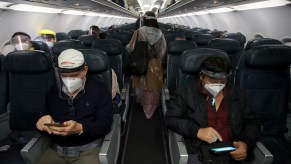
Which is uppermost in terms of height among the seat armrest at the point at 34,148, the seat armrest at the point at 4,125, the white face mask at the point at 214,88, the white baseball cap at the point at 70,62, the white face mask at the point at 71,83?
the white baseball cap at the point at 70,62

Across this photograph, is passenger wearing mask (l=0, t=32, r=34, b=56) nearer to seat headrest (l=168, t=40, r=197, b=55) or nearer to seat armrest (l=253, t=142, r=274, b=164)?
seat headrest (l=168, t=40, r=197, b=55)

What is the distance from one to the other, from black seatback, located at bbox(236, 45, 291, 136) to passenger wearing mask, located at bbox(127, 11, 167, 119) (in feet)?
5.82

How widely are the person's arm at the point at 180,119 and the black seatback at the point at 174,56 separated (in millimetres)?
1669

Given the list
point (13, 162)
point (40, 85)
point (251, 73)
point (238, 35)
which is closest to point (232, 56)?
point (251, 73)

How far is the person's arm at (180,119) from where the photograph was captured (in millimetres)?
2111

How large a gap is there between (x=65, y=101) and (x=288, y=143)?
6.93 feet

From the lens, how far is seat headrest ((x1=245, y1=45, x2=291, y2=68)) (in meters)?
2.56

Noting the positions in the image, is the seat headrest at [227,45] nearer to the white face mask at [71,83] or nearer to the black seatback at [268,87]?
the black seatback at [268,87]

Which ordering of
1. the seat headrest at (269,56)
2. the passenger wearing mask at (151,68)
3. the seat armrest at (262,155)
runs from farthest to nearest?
the passenger wearing mask at (151,68)
the seat headrest at (269,56)
the seat armrest at (262,155)

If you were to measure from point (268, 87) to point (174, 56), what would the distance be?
158 cm

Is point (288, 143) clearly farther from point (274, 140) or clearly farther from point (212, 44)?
point (212, 44)

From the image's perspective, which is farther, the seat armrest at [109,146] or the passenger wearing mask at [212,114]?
the passenger wearing mask at [212,114]

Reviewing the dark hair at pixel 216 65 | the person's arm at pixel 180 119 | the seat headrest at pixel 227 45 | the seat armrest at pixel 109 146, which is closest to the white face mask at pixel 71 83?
the seat armrest at pixel 109 146

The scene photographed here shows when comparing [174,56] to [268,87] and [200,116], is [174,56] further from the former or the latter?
[200,116]
